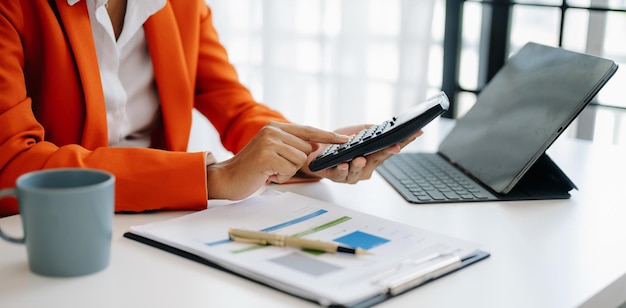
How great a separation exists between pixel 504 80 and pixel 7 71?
804mm

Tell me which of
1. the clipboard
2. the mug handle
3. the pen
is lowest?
the clipboard

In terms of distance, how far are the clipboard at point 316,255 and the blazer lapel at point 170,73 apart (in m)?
0.40

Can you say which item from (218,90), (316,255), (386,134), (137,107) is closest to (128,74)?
(137,107)

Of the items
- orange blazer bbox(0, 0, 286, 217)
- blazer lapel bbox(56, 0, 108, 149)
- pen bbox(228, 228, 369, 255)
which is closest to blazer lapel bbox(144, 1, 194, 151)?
orange blazer bbox(0, 0, 286, 217)

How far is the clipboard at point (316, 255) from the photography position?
773 mm

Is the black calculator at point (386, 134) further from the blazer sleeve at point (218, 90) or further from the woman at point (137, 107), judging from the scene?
the blazer sleeve at point (218, 90)

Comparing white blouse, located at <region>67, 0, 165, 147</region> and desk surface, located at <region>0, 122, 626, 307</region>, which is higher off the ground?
white blouse, located at <region>67, 0, 165, 147</region>

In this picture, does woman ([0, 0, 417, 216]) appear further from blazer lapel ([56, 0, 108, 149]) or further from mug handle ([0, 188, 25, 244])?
mug handle ([0, 188, 25, 244])

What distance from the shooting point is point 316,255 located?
85 cm

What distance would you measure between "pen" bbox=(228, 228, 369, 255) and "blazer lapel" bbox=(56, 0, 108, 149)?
0.45 meters

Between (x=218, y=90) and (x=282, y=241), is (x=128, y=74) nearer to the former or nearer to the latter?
(x=218, y=90)

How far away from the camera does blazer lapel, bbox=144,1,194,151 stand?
1.36 m

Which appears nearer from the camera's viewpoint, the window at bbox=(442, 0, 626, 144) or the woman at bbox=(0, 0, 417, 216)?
the woman at bbox=(0, 0, 417, 216)

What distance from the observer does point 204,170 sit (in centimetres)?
105
